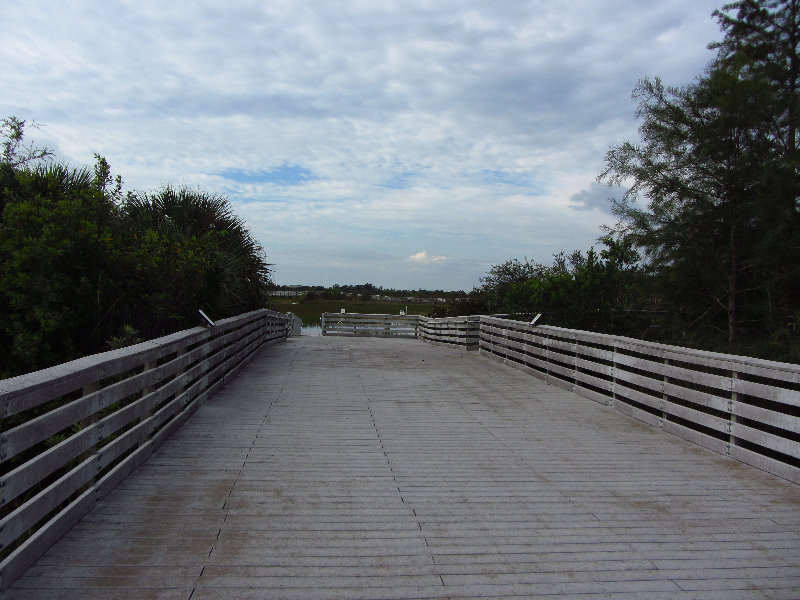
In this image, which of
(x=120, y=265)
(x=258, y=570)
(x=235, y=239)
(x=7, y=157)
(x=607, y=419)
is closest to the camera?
(x=258, y=570)

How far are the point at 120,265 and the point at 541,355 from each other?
679 cm

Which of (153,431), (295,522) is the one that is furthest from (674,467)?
(153,431)

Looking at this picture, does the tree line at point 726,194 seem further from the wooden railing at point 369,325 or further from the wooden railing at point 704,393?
the wooden railing at point 369,325

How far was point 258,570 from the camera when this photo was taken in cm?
319

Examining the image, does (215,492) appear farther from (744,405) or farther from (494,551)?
(744,405)

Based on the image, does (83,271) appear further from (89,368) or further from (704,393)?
(704,393)

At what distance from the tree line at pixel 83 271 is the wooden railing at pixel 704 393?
592 cm

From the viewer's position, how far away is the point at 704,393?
5.92 meters

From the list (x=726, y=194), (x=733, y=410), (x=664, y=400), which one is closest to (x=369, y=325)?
(x=726, y=194)

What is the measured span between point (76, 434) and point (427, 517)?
2.26m

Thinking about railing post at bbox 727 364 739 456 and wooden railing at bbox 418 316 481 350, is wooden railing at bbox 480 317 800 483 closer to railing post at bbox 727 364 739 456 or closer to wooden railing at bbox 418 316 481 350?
railing post at bbox 727 364 739 456

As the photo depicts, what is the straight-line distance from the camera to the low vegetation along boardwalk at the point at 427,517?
3104 mm

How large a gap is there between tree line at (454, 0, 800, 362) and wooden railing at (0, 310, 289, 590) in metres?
8.56

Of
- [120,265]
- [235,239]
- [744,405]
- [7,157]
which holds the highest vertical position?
[7,157]
